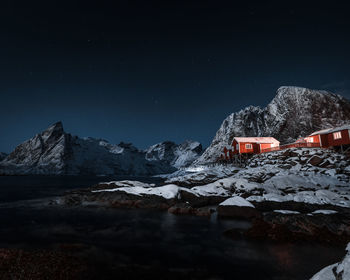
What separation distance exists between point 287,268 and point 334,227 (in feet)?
28.2

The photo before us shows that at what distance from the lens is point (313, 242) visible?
15.1 metres

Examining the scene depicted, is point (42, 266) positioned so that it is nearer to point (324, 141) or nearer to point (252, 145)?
point (324, 141)

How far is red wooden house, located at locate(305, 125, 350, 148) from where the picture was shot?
142 feet

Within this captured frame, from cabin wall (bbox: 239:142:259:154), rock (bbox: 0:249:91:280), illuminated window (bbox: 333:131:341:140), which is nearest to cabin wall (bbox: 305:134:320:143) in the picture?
illuminated window (bbox: 333:131:341:140)

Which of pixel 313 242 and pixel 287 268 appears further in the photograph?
pixel 313 242

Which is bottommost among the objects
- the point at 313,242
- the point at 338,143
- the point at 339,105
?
the point at 313,242

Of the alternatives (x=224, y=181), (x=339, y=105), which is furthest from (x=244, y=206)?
(x=339, y=105)

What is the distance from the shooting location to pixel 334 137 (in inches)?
1797

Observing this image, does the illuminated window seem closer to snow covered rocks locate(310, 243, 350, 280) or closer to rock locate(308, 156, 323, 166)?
rock locate(308, 156, 323, 166)

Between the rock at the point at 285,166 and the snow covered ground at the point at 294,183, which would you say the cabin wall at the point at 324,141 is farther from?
the rock at the point at 285,166

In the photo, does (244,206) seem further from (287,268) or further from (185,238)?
(287,268)

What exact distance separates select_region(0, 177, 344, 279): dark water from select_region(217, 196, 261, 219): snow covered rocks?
186cm

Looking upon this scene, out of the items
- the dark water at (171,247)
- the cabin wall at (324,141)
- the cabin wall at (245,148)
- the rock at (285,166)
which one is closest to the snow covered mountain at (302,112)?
the cabin wall at (245,148)

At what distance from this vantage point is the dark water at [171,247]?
437 inches
